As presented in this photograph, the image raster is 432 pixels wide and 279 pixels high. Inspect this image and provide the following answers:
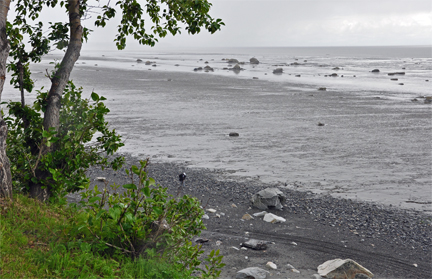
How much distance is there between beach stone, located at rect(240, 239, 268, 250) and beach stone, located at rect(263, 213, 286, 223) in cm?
161

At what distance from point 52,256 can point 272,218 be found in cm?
689

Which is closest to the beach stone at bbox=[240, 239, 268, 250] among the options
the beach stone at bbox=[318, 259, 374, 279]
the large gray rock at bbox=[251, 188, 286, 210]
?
the beach stone at bbox=[318, 259, 374, 279]

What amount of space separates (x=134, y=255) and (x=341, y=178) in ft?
39.0

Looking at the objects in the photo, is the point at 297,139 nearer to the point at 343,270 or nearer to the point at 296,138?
the point at 296,138

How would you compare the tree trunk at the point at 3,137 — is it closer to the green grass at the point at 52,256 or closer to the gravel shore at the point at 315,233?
the green grass at the point at 52,256

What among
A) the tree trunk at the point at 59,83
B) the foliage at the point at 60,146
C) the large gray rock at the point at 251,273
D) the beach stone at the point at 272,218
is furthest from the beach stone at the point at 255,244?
the tree trunk at the point at 59,83

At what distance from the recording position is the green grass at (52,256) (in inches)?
199

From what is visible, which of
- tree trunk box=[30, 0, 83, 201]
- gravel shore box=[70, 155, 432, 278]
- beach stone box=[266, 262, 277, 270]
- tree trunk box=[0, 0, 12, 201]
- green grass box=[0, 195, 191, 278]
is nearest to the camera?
green grass box=[0, 195, 191, 278]

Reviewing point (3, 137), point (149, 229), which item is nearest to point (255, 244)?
point (149, 229)

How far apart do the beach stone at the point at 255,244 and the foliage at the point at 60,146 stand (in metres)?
4.02

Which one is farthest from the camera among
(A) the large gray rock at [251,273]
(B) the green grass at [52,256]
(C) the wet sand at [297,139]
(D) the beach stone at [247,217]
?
(C) the wet sand at [297,139]

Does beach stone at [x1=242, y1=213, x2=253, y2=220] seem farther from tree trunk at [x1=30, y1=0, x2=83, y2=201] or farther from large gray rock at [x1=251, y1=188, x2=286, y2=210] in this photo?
tree trunk at [x1=30, y1=0, x2=83, y2=201]

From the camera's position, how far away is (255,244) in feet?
30.2

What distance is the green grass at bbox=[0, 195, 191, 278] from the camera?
5066 millimetres
